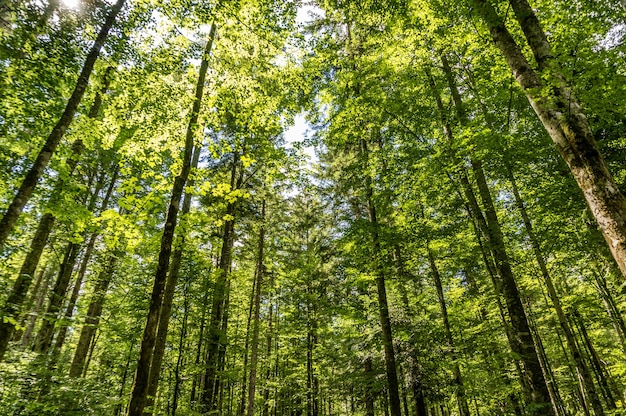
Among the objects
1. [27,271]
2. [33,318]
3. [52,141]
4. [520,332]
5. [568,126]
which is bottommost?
[520,332]

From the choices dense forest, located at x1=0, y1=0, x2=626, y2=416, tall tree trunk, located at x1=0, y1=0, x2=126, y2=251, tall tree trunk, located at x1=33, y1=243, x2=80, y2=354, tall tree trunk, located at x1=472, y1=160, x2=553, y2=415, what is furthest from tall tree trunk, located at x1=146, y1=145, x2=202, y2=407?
tall tree trunk, located at x1=472, y1=160, x2=553, y2=415

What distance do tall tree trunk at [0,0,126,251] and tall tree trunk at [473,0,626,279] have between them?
7.34 metres

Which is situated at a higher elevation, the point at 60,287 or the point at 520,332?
the point at 60,287

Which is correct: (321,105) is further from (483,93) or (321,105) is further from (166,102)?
(166,102)

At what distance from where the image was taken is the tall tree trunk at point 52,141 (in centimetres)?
480

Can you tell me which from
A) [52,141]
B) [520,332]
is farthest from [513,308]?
[52,141]

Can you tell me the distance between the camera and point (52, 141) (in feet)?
17.5

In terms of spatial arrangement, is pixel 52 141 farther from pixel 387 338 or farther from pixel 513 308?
pixel 513 308

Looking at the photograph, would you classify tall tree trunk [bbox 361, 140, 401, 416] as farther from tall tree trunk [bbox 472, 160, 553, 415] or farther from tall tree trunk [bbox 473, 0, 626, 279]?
tall tree trunk [bbox 473, 0, 626, 279]

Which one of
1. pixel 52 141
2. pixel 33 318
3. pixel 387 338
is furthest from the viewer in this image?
pixel 33 318

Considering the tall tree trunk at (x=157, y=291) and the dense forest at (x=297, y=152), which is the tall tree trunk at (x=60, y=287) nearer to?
the dense forest at (x=297, y=152)

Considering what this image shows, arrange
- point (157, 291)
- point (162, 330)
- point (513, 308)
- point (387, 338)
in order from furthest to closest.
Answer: point (387, 338) < point (162, 330) < point (513, 308) < point (157, 291)

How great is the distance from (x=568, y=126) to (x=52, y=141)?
27.9 ft

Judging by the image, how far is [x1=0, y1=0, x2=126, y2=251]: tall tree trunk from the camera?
4801 millimetres
